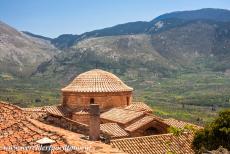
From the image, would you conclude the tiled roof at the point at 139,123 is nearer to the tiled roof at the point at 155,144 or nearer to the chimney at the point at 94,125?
the tiled roof at the point at 155,144

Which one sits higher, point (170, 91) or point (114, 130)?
point (114, 130)

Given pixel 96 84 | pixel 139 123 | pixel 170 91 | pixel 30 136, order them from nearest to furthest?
pixel 30 136 → pixel 139 123 → pixel 96 84 → pixel 170 91

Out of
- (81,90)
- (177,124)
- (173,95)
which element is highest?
(81,90)

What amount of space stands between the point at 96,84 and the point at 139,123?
5070 mm

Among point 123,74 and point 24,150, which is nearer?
point 24,150

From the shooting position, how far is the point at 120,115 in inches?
920

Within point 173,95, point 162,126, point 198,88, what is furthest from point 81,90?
point 198,88

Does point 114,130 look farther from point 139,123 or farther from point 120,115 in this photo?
point 120,115

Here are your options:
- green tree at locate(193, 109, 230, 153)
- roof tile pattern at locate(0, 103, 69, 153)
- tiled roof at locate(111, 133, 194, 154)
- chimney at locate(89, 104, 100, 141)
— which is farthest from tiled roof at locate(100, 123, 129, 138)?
roof tile pattern at locate(0, 103, 69, 153)

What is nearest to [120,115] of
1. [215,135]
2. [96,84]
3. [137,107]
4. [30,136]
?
[137,107]

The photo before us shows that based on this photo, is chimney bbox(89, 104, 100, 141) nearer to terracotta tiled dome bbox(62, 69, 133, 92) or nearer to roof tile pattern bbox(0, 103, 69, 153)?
roof tile pattern bbox(0, 103, 69, 153)

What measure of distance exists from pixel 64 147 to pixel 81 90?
18.9 m

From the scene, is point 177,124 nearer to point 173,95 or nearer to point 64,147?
point 64,147

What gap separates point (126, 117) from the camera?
22.8 meters
